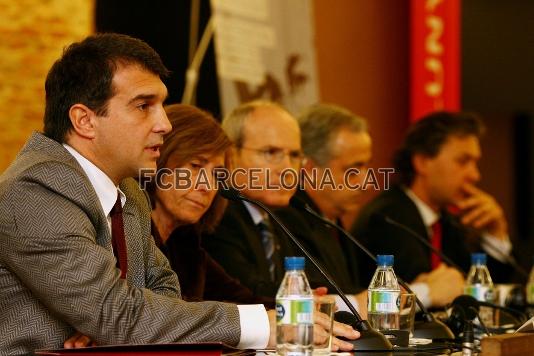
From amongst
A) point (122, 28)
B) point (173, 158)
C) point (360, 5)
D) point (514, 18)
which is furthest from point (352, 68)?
point (173, 158)

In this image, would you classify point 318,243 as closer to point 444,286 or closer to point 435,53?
point 444,286

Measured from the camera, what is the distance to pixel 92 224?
2.05 m

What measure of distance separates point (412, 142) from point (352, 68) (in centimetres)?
98

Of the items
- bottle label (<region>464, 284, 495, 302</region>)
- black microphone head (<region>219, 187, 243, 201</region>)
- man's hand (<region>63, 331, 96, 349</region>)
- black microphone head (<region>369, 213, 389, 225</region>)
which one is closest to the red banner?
black microphone head (<region>369, 213, 389, 225</region>)

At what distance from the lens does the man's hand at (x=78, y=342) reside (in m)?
1.98

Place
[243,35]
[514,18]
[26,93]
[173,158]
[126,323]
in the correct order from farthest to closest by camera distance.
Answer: [514,18] → [243,35] → [26,93] → [173,158] → [126,323]

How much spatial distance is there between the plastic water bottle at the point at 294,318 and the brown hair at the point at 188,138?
90 cm

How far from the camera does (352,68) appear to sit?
18.6ft

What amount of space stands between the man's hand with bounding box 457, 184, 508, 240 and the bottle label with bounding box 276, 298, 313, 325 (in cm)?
298

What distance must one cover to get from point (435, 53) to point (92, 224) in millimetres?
3763

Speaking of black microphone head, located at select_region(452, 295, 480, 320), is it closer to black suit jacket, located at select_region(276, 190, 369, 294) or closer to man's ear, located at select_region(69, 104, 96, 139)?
black suit jacket, located at select_region(276, 190, 369, 294)

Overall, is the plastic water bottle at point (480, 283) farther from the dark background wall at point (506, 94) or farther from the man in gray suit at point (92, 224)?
the dark background wall at point (506, 94)

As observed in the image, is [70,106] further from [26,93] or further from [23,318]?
[26,93]

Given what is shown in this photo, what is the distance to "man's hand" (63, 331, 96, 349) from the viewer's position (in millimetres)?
1983
